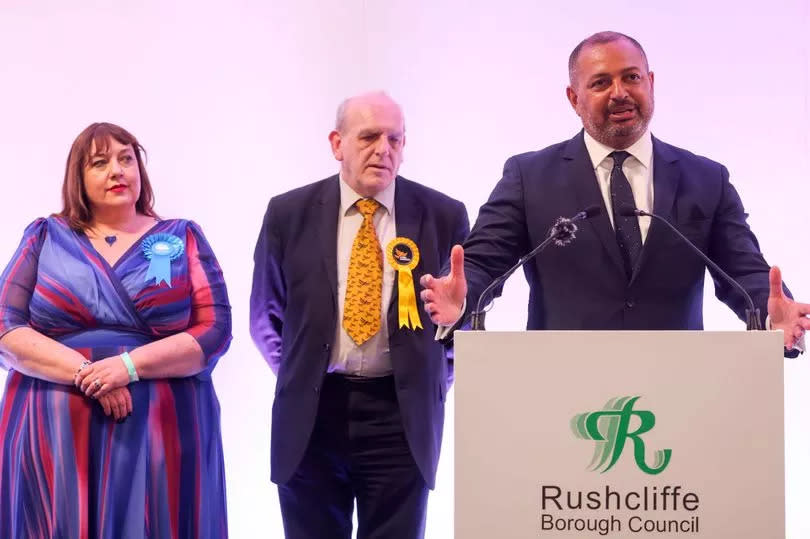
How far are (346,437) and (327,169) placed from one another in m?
1.80

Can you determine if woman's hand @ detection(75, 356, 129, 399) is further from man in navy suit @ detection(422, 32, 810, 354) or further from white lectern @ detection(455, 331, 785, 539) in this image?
white lectern @ detection(455, 331, 785, 539)

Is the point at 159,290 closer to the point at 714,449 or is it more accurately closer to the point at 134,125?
the point at 134,125

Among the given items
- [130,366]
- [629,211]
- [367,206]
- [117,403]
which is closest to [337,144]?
[367,206]

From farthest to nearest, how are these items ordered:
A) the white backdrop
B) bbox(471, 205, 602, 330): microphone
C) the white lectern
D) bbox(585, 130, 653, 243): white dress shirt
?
the white backdrop
bbox(585, 130, 653, 243): white dress shirt
bbox(471, 205, 602, 330): microphone
the white lectern

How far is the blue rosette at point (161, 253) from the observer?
10.6 ft

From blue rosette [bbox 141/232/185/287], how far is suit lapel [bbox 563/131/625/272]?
1273 mm

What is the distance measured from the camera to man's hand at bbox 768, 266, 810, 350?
84.5 inches

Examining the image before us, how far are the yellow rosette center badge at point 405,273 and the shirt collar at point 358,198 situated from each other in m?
0.14

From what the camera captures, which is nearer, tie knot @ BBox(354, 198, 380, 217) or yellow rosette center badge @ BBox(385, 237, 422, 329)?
yellow rosette center badge @ BBox(385, 237, 422, 329)

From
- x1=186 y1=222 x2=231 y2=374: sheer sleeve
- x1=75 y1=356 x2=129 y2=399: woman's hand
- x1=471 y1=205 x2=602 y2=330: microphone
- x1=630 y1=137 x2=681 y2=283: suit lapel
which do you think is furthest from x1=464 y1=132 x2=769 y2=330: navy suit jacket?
x1=75 y1=356 x2=129 y2=399: woman's hand

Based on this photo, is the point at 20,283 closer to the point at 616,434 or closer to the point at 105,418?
the point at 105,418

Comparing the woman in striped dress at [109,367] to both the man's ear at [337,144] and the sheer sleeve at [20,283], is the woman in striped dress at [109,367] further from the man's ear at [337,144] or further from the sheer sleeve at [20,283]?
the man's ear at [337,144]

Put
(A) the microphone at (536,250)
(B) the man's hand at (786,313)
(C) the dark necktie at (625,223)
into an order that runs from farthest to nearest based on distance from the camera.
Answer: (C) the dark necktie at (625,223)
(B) the man's hand at (786,313)
(A) the microphone at (536,250)

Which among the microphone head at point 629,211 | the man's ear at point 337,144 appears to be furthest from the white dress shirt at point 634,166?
the man's ear at point 337,144
